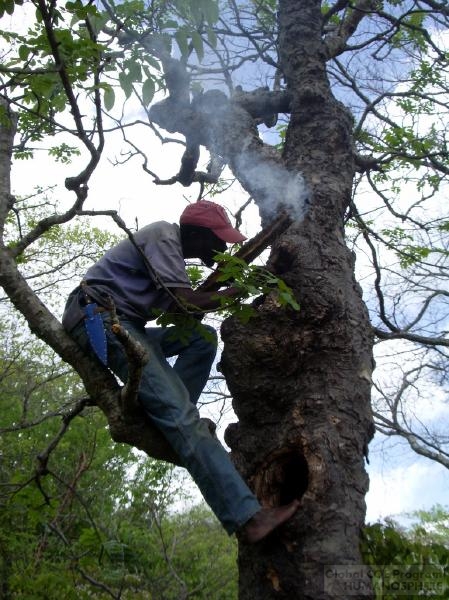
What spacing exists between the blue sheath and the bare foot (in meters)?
0.91

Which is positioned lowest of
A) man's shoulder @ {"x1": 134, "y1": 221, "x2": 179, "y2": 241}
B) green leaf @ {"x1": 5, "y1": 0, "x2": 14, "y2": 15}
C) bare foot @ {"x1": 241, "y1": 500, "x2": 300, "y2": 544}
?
bare foot @ {"x1": 241, "y1": 500, "x2": 300, "y2": 544}

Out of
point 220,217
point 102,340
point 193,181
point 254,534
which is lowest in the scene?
point 254,534

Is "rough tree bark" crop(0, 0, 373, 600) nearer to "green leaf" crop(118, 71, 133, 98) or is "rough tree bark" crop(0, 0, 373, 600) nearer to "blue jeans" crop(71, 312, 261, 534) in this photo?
"blue jeans" crop(71, 312, 261, 534)

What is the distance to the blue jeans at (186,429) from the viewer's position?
92.7 inches

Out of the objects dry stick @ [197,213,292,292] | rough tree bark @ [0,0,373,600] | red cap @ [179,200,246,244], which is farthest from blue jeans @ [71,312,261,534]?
red cap @ [179,200,246,244]

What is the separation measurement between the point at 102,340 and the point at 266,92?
271 centimetres

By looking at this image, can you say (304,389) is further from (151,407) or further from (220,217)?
(220,217)

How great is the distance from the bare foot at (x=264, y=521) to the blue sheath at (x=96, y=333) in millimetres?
914

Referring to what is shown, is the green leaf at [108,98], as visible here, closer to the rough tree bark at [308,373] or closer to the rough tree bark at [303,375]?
the rough tree bark at [303,375]

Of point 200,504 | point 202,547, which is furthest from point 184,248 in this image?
point 200,504

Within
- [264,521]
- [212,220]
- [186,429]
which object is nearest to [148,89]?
[212,220]

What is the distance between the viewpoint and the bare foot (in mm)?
2311

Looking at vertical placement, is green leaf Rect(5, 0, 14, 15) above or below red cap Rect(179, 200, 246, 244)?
above

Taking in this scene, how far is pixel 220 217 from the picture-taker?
3.10 m
